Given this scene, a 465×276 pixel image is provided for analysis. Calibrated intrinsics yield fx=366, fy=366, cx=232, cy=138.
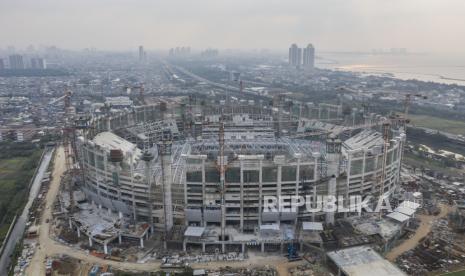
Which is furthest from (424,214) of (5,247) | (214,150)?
(5,247)

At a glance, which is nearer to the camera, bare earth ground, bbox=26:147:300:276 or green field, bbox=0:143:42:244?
bare earth ground, bbox=26:147:300:276

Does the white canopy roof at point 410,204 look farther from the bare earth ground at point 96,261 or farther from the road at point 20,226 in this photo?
the road at point 20,226

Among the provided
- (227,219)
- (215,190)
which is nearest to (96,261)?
(215,190)

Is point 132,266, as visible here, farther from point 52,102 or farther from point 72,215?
point 52,102

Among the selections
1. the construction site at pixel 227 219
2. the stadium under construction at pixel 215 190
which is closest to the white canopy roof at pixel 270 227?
the construction site at pixel 227 219

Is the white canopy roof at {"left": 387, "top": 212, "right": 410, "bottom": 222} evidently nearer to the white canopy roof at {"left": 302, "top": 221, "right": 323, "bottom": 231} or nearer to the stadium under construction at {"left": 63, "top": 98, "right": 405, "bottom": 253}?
the stadium under construction at {"left": 63, "top": 98, "right": 405, "bottom": 253}

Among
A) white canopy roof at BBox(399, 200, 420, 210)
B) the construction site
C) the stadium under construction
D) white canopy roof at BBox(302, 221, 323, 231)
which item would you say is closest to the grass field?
the construction site
